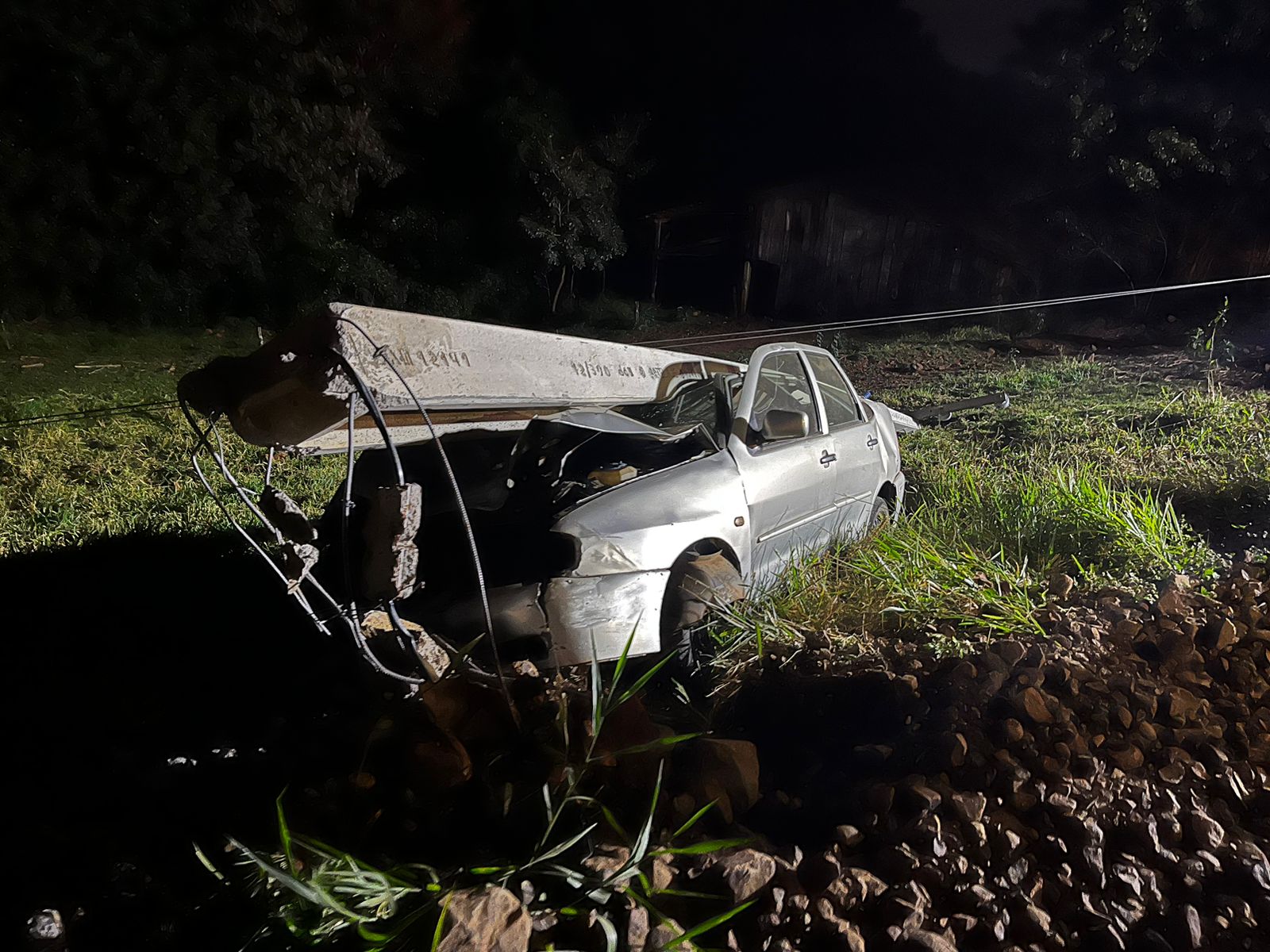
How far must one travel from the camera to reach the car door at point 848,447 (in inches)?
166

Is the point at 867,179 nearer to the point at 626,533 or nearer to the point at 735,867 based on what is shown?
the point at 626,533

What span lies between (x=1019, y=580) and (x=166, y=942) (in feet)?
9.03

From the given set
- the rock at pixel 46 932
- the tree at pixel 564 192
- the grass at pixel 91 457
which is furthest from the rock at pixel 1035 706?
the tree at pixel 564 192

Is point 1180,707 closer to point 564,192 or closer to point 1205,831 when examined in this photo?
point 1205,831

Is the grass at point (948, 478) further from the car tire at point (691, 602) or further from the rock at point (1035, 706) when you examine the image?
the rock at point (1035, 706)

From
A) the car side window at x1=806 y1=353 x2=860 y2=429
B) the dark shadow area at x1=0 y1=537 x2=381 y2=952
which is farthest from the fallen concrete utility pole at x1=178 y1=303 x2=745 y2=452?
the car side window at x1=806 y1=353 x2=860 y2=429

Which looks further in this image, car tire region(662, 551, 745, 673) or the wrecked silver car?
car tire region(662, 551, 745, 673)

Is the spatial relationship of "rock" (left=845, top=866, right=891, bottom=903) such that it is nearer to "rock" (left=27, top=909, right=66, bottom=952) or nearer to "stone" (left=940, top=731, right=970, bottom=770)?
"stone" (left=940, top=731, right=970, bottom=770)

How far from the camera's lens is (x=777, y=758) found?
215 cm

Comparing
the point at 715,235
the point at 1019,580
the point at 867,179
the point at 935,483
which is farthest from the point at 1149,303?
the point at 1019,580

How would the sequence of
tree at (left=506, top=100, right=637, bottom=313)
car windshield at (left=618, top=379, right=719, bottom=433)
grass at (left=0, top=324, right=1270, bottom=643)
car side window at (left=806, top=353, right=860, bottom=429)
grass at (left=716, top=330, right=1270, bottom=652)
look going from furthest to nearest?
tree at (left=506, top=100, right=637, bottom=313) < car side window at (left=806, top=353, right=860, bottom=429) < car windshield at (left=618, top=379, right=719, bottom=433) < grass at (left=0, top=324, right=1270, bottom=643) < grass at (left=716, top=330, right=1270, bottom=652)

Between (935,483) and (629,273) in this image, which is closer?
(935,483)

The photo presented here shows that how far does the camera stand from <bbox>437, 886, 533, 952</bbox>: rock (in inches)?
55.4

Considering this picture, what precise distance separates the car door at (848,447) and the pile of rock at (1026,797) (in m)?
1.75
